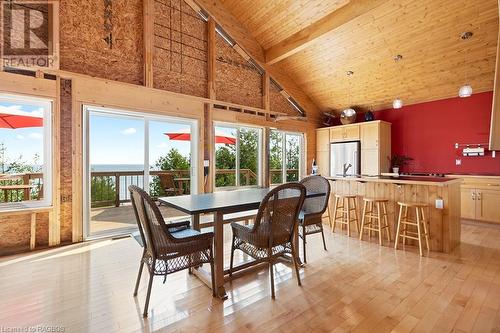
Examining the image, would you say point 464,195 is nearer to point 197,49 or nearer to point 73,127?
point 197,49

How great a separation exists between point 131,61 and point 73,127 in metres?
1.49

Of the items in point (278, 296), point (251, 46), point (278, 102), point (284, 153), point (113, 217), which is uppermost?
point (251, 46)

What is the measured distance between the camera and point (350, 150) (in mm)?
6484

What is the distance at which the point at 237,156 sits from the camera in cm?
586

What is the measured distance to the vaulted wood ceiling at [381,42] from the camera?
13.3 feet

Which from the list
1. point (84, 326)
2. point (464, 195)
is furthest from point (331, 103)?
point (84, 326)

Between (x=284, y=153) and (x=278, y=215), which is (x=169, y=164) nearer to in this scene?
(x=284, y=153)

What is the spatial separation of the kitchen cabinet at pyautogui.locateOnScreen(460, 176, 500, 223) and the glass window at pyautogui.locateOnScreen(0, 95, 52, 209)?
7.44 m

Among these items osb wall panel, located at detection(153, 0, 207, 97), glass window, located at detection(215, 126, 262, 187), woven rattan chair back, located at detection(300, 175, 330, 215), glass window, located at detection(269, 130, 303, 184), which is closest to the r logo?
osb wall panel, located at detection(153, 0, 207, 97)

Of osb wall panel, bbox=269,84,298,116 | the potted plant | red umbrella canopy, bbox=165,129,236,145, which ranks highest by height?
osb wall panel, bbox=269,84,298,116

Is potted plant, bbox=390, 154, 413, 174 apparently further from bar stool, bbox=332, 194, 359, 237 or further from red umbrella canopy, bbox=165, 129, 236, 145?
red umbrella canopy, bbox=165, 129, 236, 145

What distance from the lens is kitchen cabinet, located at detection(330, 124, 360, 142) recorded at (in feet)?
21.1

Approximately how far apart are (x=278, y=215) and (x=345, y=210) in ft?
8.49

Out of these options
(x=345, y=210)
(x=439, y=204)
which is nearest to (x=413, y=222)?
(x=439, y=204)
